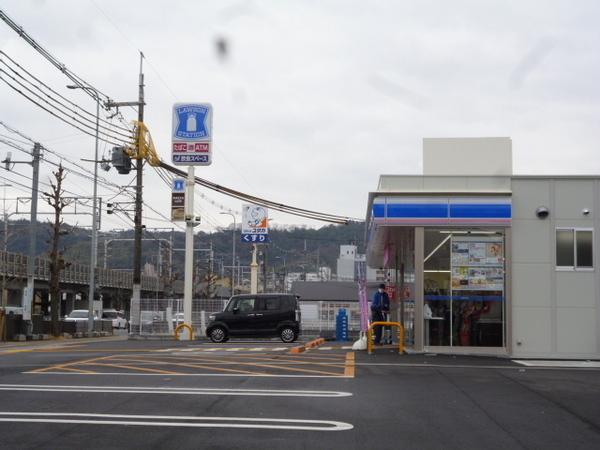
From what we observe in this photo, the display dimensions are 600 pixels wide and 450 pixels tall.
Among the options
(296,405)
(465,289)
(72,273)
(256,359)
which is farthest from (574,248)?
(72,273)

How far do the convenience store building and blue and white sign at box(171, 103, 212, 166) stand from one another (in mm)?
12191

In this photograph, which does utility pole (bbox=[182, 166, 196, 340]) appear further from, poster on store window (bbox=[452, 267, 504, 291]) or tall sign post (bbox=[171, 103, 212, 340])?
poster on store window (bbox=[452, 267, 504, 291])

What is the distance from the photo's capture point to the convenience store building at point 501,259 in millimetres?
17500

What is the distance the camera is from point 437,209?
58.6 feet

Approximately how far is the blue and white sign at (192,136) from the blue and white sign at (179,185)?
3.88m

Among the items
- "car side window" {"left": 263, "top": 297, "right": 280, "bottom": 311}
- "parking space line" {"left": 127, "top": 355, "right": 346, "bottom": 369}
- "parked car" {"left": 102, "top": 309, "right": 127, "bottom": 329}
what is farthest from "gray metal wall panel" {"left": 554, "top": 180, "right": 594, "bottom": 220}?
"parked car" {"left": 102, "top": 309, "right": 127, "bottom": 329}

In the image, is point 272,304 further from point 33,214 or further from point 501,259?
point 33,214

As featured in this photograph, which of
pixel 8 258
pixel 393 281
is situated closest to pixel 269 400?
pixel 393 281

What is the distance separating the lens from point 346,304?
139ft

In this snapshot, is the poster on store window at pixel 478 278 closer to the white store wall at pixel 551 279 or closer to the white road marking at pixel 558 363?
the white store wall at pixel 551 279

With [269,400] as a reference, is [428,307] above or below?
above

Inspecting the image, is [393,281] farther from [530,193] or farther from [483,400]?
[483,400]

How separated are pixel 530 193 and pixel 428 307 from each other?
150 inches

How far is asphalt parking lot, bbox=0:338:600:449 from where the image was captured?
751 cm
